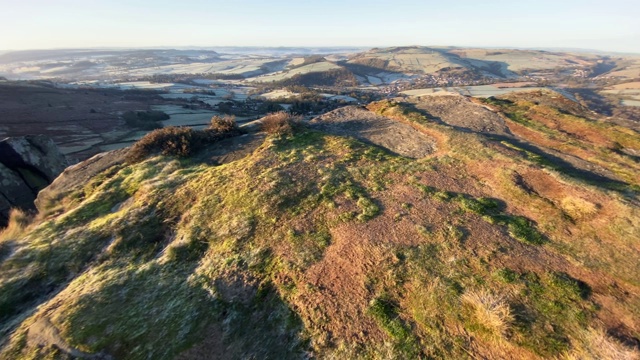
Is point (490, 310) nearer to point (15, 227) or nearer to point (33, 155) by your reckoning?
point (15, 227)

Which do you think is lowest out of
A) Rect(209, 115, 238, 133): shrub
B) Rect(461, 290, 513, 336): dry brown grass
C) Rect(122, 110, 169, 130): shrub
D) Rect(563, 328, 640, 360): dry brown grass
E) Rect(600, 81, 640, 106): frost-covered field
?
Rect(600, 81, 640, 106): frost-covered field

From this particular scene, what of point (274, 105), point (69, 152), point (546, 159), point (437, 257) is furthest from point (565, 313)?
point (274, 105)

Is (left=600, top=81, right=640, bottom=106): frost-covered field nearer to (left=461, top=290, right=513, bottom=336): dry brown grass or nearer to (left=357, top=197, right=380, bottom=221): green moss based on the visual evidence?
(left=357, top=197, right=380, bottom=221): green moss

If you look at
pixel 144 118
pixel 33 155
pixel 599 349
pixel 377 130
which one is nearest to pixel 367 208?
pixel 599 349

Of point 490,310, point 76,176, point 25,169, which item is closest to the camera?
point 490,310

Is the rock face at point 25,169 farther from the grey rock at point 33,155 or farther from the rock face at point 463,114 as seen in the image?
the rock face at point 463,114

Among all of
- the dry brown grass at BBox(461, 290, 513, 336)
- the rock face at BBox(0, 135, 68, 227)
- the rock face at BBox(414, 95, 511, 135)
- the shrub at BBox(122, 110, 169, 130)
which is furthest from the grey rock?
the shrub at BBox(122, 110, 169, 130)
